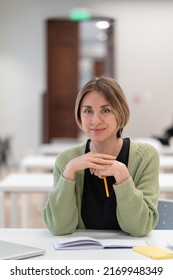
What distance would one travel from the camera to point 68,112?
1277cm

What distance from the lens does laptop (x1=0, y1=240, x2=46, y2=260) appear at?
184cm

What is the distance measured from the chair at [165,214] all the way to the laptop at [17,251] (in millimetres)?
850

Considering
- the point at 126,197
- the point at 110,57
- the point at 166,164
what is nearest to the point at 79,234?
the point at 126,197

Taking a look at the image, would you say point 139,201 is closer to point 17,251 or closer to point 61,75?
point 17,251

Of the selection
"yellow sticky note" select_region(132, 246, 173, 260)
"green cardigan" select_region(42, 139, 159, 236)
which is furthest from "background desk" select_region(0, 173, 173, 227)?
"yellow sticky note" select_region(132, 246, 173, 260)

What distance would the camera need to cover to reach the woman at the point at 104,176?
2.28 meters

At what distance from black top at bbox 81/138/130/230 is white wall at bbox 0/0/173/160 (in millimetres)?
9424

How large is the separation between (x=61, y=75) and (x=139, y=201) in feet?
34.4

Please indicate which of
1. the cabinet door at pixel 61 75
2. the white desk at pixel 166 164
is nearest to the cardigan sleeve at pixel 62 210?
the white desk at pixel 166 164

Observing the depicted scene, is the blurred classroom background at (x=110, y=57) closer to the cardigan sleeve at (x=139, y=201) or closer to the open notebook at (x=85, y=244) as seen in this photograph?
the cardigan sleeve at (x=139, y=201)

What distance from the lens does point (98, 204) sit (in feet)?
7.95

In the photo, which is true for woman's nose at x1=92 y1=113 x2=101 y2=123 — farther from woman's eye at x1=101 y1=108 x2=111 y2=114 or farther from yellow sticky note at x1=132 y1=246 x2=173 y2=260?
yellow sticky note at x1=132 y1=246 x2=173 y2=260
